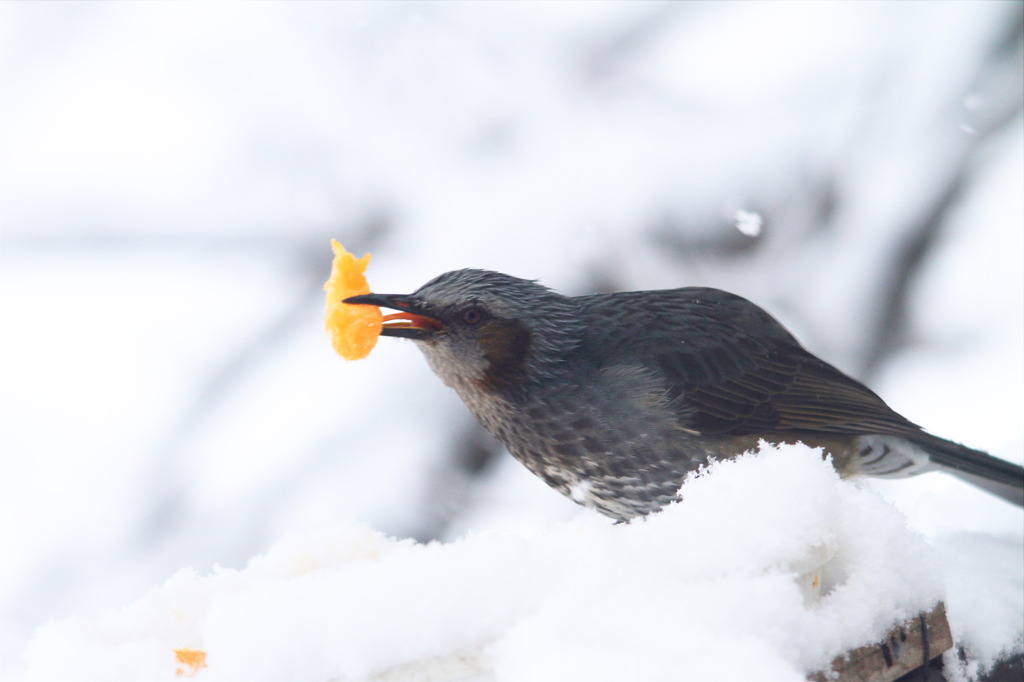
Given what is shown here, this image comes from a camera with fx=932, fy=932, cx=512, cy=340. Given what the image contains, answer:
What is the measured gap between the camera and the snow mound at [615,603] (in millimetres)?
1421

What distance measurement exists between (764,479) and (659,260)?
254 cm

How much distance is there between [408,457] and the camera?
13.9 ft

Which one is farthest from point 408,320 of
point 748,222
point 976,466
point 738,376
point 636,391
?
point 748,222

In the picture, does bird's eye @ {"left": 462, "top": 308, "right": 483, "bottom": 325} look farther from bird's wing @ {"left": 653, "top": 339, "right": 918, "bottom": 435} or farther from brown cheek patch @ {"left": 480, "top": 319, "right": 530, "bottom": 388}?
bird's wing @ {"left": 653, "top": 339, "right": 918, "bottom": 435}

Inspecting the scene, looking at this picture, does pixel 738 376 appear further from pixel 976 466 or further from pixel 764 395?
pixel 976 466

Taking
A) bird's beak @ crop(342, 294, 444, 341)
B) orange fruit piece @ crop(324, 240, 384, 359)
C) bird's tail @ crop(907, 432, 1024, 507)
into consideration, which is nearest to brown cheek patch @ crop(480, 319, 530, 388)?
bird's beak @ crop(342, 294, 444, 341)

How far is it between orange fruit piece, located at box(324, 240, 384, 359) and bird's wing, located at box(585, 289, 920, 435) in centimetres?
80

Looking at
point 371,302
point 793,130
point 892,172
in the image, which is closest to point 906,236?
point 892,172

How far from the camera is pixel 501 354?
2822mm

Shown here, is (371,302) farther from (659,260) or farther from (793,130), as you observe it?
(793,130)

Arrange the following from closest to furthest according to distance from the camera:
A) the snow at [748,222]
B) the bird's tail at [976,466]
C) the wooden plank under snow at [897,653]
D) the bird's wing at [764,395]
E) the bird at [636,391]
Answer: the wooden plank under snow at [897,653]
the bird at [636,391]
the bird's wing at [764,395]
the bird's tail at [976,466]
the snow at [748,222]

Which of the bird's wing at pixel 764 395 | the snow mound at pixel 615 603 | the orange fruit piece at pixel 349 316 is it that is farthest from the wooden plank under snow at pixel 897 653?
the orange fruit piece at pixel 349 316

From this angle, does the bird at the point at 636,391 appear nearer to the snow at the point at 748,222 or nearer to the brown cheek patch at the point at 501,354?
the brown cheek patch at the point at 501,354

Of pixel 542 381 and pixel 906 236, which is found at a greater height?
pixel 906 236
